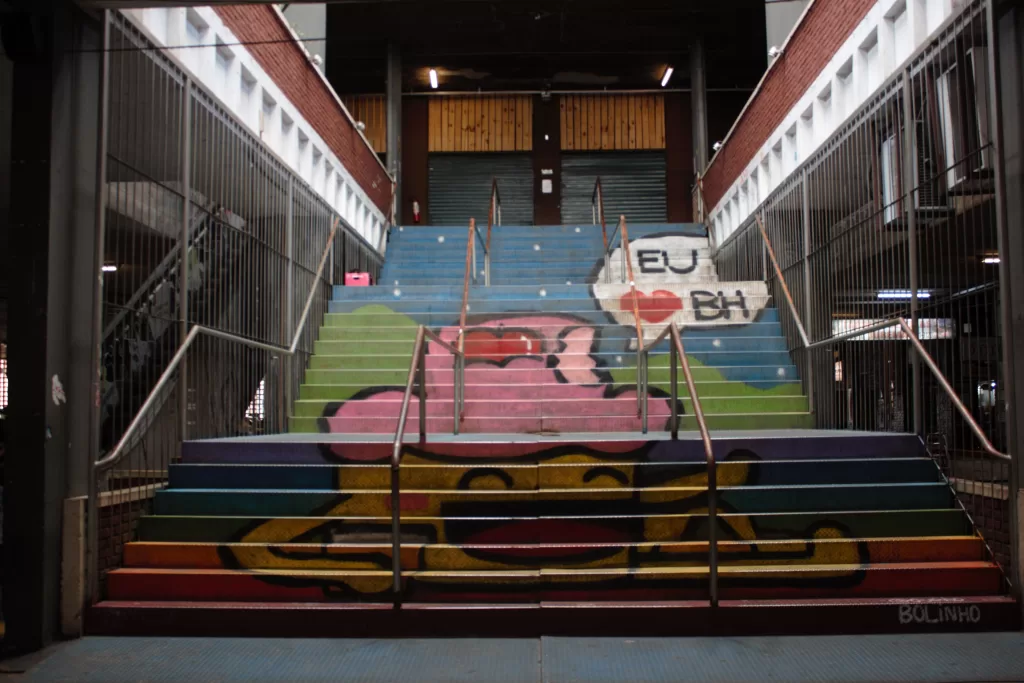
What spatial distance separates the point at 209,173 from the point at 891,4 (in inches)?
242

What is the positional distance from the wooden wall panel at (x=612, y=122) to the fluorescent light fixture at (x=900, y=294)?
15.2 meters

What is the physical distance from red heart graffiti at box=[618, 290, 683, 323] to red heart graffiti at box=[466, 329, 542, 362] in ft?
4.93

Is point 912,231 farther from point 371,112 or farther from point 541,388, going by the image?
point 371,112

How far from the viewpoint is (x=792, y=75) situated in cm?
1165

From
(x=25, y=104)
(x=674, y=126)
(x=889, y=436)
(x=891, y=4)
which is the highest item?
(x=674, y=126)

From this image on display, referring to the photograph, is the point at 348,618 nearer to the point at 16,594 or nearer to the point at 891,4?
the point at 16,594

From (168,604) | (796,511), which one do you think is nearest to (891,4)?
(796,511)

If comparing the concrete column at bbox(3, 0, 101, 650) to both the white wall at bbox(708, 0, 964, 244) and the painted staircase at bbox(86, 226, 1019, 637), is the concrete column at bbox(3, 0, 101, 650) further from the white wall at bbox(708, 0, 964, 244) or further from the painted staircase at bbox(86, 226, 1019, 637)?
the white wall at bbox(708, 0, 964, 244)

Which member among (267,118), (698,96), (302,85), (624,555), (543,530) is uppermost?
(698,96)

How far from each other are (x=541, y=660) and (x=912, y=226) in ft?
14.9

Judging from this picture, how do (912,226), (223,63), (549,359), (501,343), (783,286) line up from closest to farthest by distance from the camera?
(912,226) < (223,63) < (783,286) < (549,359) < (501,343)

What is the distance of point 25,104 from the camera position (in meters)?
5.57

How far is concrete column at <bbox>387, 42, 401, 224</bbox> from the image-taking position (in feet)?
63.9

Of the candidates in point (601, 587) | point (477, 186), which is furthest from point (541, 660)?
point (477, 186)
